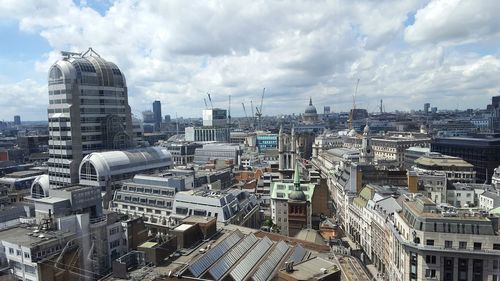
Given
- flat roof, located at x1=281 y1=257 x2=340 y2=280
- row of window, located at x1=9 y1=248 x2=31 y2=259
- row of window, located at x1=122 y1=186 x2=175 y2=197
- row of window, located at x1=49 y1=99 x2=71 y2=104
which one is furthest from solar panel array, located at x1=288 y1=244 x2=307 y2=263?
row of window, located at x1=49 y1=99 x2=71 y2=104

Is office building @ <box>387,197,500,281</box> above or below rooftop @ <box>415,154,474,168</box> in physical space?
below

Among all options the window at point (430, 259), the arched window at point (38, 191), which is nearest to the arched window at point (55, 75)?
the arched window at point (38, 191)

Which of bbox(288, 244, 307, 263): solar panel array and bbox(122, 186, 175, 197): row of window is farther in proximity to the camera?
bbox(122, 186, 175, 197): row of window

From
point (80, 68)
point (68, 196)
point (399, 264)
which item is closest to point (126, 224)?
point (68, 196)

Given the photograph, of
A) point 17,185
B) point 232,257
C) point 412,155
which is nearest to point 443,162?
point 412,155

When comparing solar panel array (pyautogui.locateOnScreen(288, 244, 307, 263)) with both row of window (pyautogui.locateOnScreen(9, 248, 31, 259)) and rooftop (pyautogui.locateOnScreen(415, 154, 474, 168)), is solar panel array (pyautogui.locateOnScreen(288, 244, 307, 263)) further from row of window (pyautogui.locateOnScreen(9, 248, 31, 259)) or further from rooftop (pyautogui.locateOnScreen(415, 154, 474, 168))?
rooftop (pyautogui.locateOnScreen(415, 154, 474, 168))

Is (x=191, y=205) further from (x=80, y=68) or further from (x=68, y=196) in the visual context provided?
(x=80, y=68)
